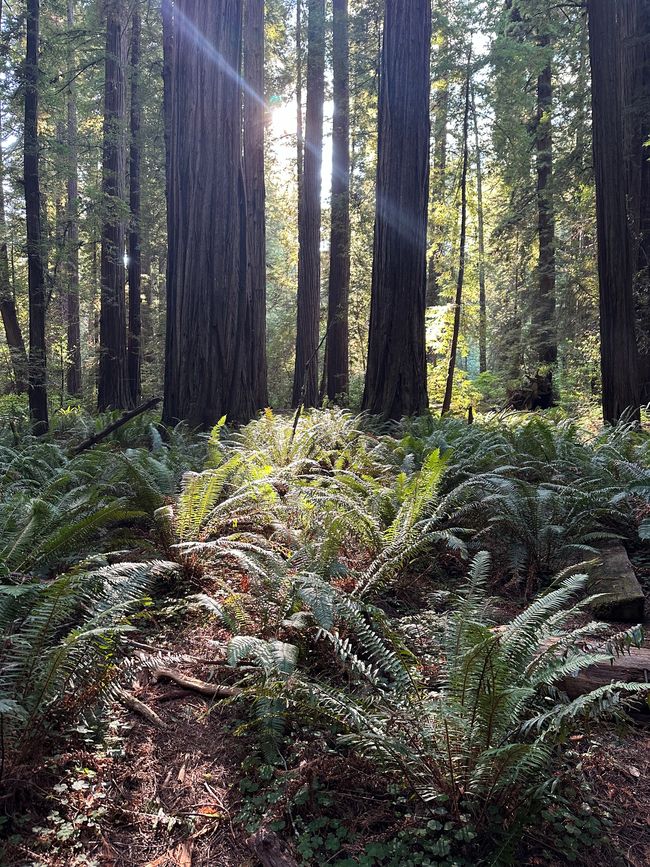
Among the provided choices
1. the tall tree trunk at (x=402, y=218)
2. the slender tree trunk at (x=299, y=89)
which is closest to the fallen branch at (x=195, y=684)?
the tall tree trunk at (x=402, y=218)

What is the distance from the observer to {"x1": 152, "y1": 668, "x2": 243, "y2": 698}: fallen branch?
178 centimetres

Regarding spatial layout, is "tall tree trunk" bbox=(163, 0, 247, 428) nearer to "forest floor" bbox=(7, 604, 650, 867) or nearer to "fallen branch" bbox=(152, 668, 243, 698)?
"fallen branch" bbox=(152, 668, 243, 698)

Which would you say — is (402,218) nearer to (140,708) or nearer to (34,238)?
(34,238)

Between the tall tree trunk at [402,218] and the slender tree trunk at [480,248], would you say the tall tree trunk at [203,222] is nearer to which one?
the tall tree trunk at [402,218]

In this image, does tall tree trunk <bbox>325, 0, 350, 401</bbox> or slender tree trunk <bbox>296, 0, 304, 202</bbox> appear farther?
slender tree trunk <bbox>296, 0, 304, 202</bbox>

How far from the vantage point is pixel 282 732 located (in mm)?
1596

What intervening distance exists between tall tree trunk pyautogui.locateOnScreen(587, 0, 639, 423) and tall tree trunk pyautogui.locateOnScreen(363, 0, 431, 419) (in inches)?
80.8

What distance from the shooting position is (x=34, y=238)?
25.5 feet

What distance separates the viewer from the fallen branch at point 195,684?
178 cm

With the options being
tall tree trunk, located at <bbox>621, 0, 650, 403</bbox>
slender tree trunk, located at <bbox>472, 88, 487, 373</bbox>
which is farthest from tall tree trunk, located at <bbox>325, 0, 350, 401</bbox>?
tall tree trunk, located at <bbox>621, 0, 650, 403</bbox>

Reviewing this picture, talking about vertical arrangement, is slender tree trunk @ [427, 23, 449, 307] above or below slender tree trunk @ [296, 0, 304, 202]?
below

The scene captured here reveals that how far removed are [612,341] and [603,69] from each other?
324 cm

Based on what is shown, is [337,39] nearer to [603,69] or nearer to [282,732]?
[603,69]

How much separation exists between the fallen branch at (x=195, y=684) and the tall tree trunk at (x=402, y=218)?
199 inches
